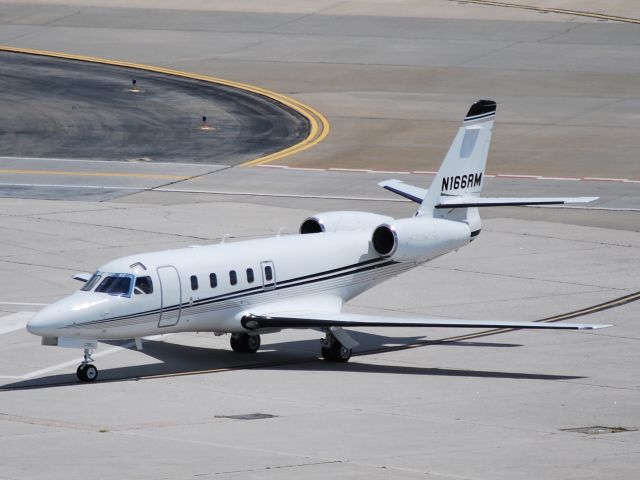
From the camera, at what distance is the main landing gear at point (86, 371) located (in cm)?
2892

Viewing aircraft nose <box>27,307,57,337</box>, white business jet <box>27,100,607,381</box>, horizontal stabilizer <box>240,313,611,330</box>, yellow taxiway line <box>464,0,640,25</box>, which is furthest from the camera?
yellow taxiway line <box>464,0,640,25</box>

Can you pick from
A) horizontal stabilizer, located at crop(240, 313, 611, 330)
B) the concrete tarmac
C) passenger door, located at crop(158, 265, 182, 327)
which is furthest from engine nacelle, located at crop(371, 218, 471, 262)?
passenger door, located at crop(158, 265, 182, 327)

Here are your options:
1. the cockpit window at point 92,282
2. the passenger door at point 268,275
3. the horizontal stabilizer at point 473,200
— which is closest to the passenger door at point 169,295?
the cockpit window at point 92,282

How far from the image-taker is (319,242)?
3275 cm

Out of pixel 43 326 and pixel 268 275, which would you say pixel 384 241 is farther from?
pixel 43 326

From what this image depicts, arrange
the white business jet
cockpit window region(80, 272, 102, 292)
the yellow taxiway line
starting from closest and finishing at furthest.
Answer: the white business jet
cockpit window region(80, 272, 102, 292)
the yellow taxiway line

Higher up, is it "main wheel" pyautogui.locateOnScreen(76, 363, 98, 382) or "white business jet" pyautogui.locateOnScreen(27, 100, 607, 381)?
"white business jet" pyautogui.locateOnScreen(27, 100, 607, 381)

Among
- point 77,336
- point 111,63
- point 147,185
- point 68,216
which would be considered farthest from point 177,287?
point 111,63

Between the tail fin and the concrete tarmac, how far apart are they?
2.97m

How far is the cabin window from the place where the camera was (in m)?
29.4

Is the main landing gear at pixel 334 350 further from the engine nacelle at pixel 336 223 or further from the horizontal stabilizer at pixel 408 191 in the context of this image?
the horizontal stabilizer at pixel 408 191

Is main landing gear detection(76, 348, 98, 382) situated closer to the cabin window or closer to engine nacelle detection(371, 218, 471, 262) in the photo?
the cabin window

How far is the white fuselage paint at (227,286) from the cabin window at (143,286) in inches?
3.7

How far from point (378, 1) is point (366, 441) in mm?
65275
